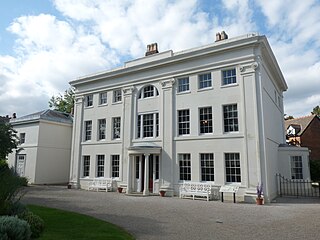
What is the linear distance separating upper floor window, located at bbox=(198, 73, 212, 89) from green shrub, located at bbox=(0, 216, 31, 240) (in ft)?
47.5

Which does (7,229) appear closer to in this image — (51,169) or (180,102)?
(180,102)

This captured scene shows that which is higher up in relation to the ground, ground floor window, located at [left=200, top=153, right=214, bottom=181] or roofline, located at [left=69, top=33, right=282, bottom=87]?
roofline, located at [left=69, top=33, right=282, bottom=87]

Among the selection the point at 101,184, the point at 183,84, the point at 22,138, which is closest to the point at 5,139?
the point at 22,138

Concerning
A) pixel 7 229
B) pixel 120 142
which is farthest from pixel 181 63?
pixel 7 229

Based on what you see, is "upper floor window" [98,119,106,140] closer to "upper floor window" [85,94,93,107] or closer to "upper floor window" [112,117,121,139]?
"upper floor window" [112,117,121,139]

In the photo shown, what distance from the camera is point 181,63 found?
19.1 meters

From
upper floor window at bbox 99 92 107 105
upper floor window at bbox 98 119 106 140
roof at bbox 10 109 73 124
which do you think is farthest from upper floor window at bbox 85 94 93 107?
roof at bbox 10 109 73 124

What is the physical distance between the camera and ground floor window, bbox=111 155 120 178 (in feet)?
68.9

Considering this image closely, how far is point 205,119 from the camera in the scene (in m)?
17.8

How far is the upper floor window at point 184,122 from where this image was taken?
18.5m

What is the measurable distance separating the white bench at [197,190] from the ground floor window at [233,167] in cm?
119

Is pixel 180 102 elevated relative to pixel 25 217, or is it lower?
elevated

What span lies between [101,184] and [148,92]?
7.95m

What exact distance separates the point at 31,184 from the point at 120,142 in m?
10.2
